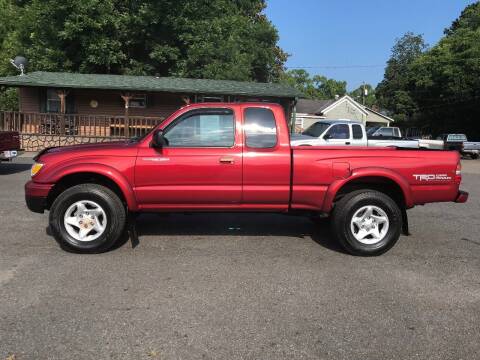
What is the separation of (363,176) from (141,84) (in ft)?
61.6

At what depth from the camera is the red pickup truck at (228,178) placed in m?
5.27

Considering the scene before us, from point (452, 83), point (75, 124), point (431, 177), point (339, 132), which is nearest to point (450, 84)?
point (452, 83)

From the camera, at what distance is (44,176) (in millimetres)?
5285

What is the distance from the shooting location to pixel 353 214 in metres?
5.43

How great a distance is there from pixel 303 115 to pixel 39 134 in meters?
31.8

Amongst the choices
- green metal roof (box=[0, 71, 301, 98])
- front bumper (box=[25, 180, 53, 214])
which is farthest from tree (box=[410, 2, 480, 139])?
front bumper (box=[25, 180, 53, 214])

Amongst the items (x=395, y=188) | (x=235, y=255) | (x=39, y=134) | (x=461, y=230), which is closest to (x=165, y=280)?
(x=235, y=255)

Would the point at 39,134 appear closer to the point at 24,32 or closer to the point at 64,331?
the point at 24,32

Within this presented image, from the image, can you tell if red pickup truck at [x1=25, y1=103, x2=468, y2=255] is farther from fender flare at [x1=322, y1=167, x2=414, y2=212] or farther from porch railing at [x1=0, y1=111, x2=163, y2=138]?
porch railing at [x1=0, y1=111, x2=163, y2=138]

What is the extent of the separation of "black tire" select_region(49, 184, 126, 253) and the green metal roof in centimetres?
1727

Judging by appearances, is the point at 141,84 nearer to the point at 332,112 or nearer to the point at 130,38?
the point at 130,38

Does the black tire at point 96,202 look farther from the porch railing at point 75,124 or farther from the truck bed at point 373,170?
the porch railing at point 75,124

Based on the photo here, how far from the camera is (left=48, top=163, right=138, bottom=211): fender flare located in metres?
5.20

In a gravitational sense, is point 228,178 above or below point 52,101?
below
